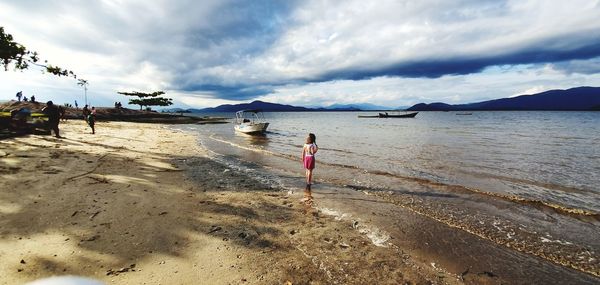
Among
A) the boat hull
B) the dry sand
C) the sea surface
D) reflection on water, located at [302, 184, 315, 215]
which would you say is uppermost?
the boat hull

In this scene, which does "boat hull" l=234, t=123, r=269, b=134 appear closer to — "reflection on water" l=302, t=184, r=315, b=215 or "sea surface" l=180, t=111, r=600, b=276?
"sea surface" l=180, t=111, r=600, b=276

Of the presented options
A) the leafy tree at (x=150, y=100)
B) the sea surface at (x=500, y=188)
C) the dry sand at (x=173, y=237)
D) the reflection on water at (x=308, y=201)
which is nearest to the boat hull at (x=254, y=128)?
the sea surface at (x=500, y=188)

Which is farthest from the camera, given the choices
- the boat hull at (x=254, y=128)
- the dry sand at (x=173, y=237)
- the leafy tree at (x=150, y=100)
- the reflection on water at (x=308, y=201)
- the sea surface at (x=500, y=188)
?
the leafy tree at (x=150, y=100)

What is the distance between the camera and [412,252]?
6.24 meters

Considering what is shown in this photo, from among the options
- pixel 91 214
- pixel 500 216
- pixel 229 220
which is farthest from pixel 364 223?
pixel 91 214

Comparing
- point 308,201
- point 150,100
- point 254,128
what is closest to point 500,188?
point 308,201

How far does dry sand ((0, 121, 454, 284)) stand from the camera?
488 centimetres

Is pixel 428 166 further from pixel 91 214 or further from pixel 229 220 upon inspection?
pixel 91 214

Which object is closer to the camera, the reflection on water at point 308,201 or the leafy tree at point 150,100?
the reflection on water at point 308,201

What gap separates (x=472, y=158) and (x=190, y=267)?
2117 cm

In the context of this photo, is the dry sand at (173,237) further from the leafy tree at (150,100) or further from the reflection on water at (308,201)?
the leafy tree at (150,100)

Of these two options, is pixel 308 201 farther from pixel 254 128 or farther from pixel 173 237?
pixel 254 128

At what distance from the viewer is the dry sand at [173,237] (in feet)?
16.0

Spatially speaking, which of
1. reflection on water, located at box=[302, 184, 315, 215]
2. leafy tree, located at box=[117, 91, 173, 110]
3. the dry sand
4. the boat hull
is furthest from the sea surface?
leafy tree, located at box=[117, 91, 173, 110]
